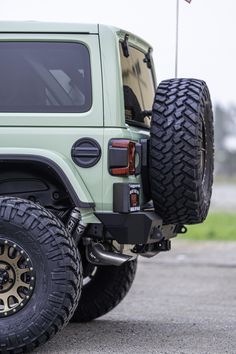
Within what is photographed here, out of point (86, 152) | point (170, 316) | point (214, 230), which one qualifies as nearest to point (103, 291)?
point (170, 316)

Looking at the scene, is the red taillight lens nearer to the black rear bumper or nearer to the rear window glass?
the black rear bumper

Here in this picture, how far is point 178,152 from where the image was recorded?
6.02 m

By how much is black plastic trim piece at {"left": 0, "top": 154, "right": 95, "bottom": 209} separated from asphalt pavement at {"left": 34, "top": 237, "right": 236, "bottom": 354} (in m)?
1.02

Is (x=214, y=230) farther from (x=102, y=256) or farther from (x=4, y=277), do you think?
(x=4, y=277)

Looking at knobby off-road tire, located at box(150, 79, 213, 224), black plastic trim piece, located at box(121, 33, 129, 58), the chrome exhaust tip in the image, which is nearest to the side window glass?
black plastic trim piece, located at box(121, 33, 129, 58)

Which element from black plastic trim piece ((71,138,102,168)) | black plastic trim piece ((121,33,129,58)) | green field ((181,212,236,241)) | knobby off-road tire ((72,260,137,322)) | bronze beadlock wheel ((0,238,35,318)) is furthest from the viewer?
green field ((181,212,236,241))

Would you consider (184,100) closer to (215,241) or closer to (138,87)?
(138,87)

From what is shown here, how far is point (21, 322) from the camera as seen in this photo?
5691 millimetres

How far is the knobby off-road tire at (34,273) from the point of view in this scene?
5680 millimetres

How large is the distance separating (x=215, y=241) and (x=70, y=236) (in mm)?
9530

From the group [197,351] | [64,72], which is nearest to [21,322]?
[197,351]

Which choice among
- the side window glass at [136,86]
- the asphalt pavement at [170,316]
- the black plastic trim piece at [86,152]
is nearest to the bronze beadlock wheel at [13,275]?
the asphalt pavement at [170,316]

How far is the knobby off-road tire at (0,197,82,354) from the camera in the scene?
5.68m

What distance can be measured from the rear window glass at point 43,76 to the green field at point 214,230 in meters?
9.70
